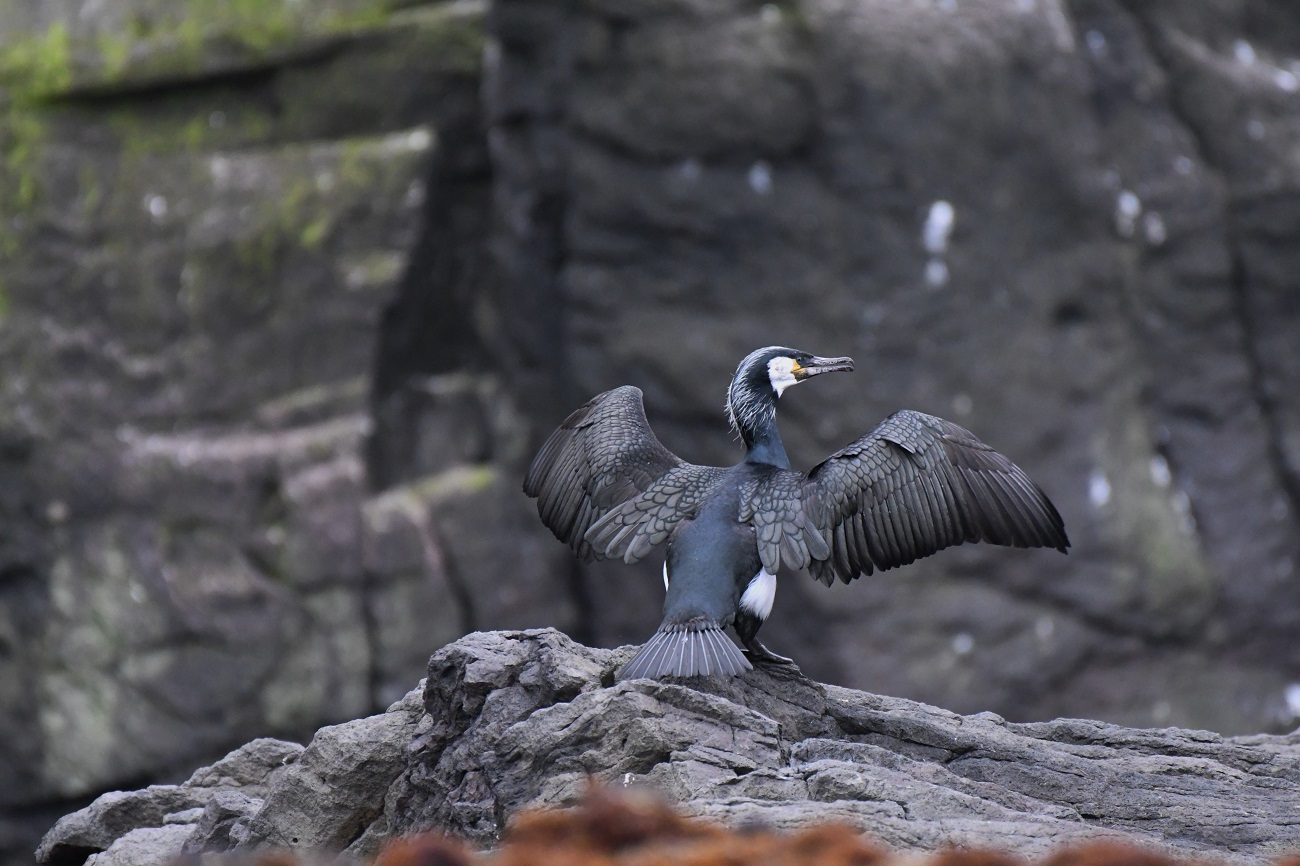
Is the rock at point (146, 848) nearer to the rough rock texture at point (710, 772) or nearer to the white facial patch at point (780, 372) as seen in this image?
the rough rock texture at point (710, 772)


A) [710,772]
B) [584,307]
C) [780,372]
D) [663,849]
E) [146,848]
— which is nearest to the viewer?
[663,849]

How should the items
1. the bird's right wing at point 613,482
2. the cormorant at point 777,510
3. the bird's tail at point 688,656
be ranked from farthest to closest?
the bird's right wing at point 613,482
the cormorant at point 777,510
the bird's tail at point 688,656

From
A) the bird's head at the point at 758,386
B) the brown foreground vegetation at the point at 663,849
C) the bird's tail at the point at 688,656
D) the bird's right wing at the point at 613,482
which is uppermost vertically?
the brown foreground vegetation at the point at 663,849

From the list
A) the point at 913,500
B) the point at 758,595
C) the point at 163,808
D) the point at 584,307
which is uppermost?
the point at 913,500

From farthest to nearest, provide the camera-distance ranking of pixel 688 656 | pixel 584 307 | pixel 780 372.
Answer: pixel 584 307, pixel 780 372, pixel 688 656

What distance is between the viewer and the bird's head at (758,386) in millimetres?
5672

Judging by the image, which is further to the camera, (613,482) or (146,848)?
(613,482)

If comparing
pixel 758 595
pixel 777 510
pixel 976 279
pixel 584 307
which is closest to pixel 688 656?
pixel 758 595

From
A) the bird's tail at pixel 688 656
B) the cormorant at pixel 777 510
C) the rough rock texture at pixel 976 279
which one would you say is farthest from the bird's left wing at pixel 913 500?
the rough rock texture at pixel 976 279

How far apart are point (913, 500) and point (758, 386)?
0.73 m

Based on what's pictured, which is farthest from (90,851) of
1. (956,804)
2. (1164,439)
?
(1164,439)

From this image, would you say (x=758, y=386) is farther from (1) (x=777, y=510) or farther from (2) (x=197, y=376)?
(2) (x=197, y=376)

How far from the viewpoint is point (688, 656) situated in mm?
4746

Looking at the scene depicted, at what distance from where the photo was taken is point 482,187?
11.1 meters
